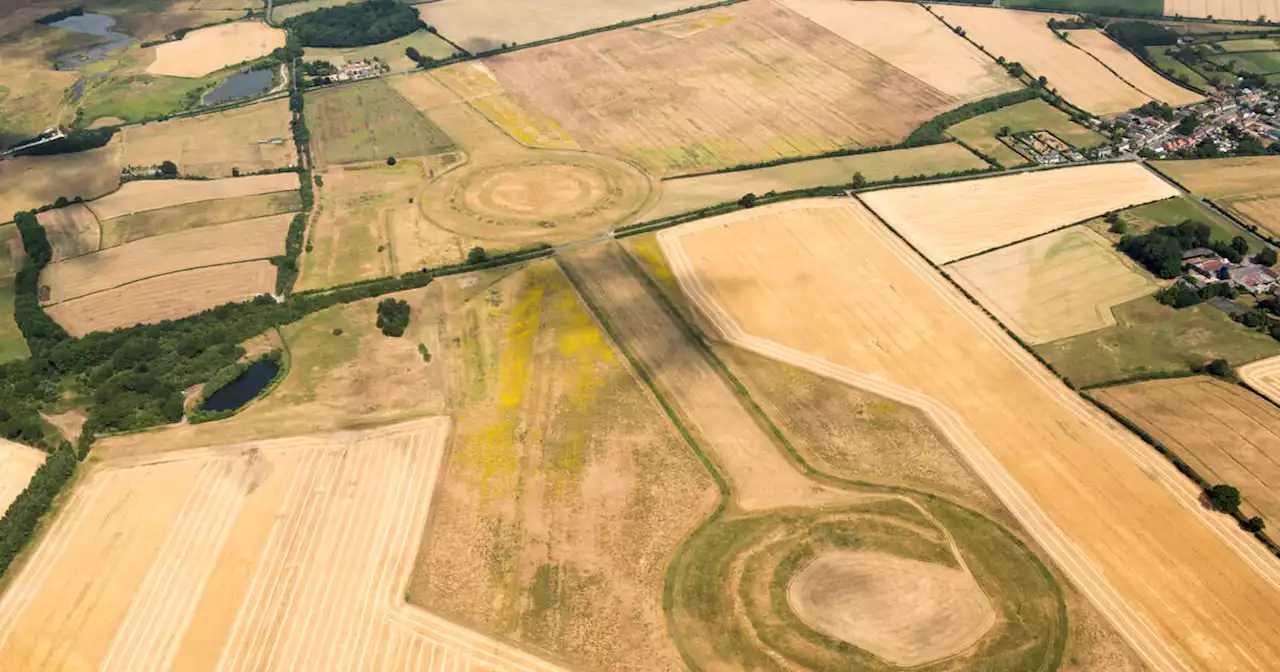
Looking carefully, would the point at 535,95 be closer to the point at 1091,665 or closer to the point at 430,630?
the point at 430,630

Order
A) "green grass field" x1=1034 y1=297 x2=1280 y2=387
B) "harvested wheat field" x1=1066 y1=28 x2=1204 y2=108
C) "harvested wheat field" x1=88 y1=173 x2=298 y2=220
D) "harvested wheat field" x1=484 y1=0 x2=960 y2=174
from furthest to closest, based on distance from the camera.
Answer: "harvested wheat field" x1=1066 y1=28 x2=1204 y2=108
"harvested wheat field" x1=484 y1=0 x2=960 y2=174
"harvested wheat field" x1=88 y1=173 x2=298 y2=220
"green grass field" x1=1034 y1=297 x2=1280 y2=387

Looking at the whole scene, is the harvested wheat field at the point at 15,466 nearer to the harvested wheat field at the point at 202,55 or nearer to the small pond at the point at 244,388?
the small pond at the point at 244,388

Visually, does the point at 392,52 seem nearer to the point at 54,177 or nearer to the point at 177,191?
the point at 177,191

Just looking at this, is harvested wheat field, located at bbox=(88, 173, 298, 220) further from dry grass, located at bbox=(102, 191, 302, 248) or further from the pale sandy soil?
the pale sandy soil

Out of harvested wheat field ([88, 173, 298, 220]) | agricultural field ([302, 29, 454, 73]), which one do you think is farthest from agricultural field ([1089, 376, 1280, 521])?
agricultural field ([302, 29, 454, 73])

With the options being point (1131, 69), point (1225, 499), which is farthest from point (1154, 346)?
point (1131, 69)
